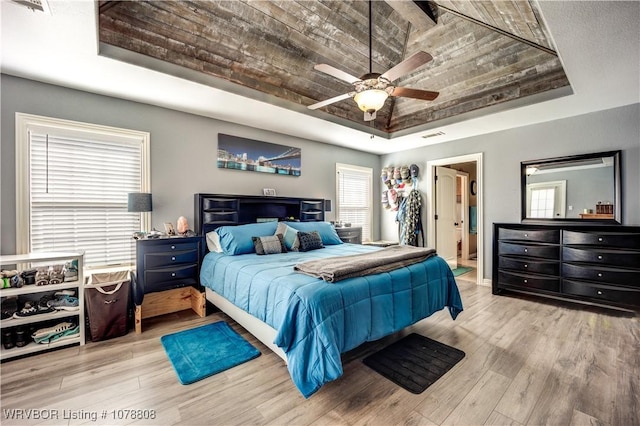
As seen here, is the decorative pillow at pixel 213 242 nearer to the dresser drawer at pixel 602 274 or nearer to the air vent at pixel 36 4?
the air vent at pixel 36 4

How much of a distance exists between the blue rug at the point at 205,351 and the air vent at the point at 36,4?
268 centimetres

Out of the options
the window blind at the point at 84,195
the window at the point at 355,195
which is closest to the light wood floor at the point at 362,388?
the window blind at the point at 84,195

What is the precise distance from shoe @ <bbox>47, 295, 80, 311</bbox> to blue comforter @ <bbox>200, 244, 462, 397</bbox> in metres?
1.24

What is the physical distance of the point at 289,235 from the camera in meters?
3.73

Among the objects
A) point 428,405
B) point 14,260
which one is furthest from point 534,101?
point 14,260

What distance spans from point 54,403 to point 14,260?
4.40 ft

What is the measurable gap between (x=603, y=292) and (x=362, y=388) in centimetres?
344

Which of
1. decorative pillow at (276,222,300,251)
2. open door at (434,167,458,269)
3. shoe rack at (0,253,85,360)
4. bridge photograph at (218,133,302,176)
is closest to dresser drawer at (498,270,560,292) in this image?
open door at (434,167,458,269)

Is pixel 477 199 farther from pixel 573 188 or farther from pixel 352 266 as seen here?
pixel 352 266

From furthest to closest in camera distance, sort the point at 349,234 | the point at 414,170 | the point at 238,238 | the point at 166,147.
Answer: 1. the point at 414,170
2. the point at 349,234
3. the point at 166,147
4. the point at 238,238

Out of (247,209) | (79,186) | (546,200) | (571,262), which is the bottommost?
(571,262)

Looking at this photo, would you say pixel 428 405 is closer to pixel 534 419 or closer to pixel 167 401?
pixel 534 419

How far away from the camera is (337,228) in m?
5.06

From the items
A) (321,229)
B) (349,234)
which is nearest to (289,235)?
(321,229)
